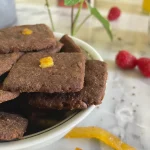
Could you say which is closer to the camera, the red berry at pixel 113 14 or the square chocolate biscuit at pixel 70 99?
the square chocolate biscuit at pixel 70 99

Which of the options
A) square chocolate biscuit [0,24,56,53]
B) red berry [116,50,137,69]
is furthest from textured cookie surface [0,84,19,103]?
red berry [116,50,137,69]

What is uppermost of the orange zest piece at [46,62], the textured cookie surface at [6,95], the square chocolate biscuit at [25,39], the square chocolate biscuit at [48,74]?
the square chocolate biscuit at [25,39]

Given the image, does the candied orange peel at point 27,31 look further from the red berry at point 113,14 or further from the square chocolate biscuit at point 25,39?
the red berry at point 113,14

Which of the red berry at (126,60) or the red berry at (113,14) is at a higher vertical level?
the red berry at (113,14)

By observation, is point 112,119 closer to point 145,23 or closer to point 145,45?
point 145,45

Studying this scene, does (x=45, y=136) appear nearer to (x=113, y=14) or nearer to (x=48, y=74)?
(x=48, y=74)

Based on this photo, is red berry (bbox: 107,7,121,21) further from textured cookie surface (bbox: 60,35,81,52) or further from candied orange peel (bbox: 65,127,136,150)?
candied orange peel (bbox: 65,127,136,150)

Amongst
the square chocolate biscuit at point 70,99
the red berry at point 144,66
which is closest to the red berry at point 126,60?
the red berry at point 144,66
